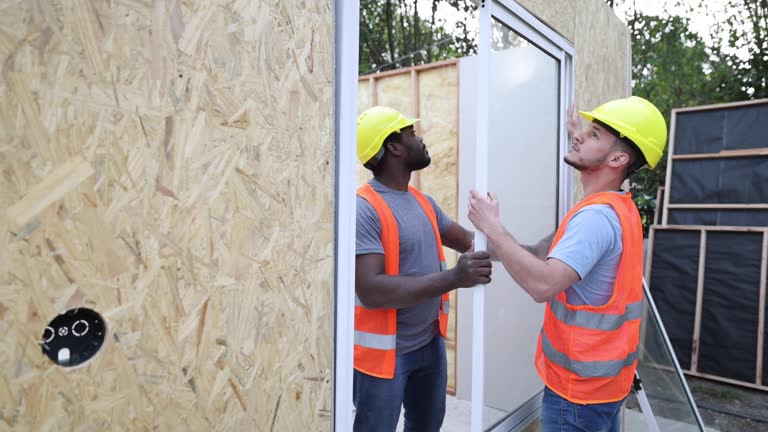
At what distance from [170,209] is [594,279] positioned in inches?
60.2

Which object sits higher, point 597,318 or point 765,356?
point 597,318

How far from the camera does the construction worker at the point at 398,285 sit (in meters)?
1.98

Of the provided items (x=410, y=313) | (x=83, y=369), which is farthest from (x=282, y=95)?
(x=410, y=313)

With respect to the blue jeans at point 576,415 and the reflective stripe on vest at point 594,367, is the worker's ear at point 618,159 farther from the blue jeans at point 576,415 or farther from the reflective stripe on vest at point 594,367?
the blue jeans at point 576,415

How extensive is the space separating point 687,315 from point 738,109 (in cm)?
246

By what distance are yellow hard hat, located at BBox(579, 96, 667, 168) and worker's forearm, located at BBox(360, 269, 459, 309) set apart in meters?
0.92

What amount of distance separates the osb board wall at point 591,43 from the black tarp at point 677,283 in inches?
94.1

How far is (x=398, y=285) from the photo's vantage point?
1.96 m

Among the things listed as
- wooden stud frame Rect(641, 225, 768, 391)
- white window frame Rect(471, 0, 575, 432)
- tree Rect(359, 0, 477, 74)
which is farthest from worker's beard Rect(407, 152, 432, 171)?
tree Rect(359, 0, 477, 74)

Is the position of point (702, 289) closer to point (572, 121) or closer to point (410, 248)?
point (572, 121)

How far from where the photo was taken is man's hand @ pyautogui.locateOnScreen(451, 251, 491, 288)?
1.81 meters

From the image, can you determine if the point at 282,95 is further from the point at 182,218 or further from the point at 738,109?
the point at 738,109

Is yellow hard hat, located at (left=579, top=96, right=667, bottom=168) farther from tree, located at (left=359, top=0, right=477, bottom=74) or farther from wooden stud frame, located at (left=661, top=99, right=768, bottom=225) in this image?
tree, located at (left=359, top=0, right=477, bottom=74)

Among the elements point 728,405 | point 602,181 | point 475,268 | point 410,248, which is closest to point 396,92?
point 410,248
